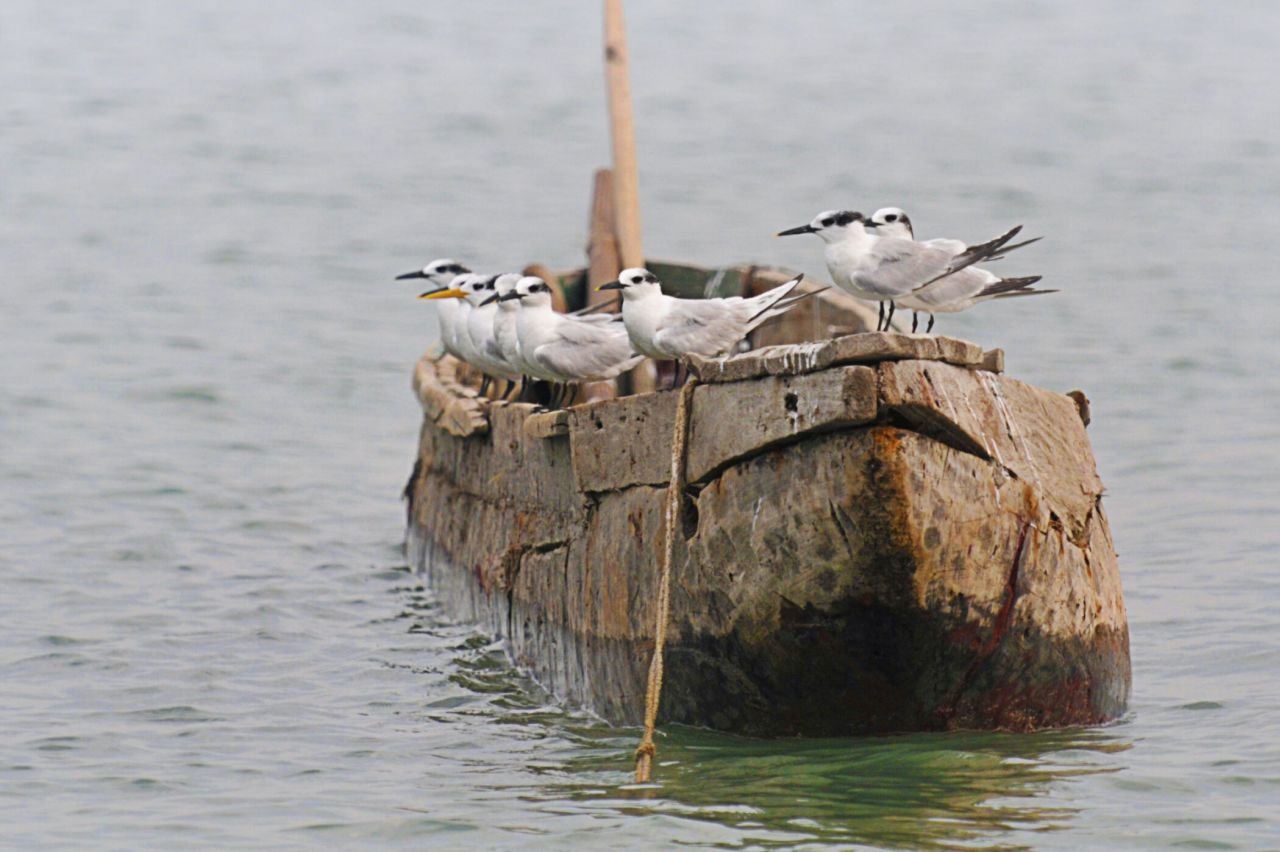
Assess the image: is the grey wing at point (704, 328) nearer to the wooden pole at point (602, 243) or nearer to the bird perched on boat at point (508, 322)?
the bird perched on boat at point (508, 322)

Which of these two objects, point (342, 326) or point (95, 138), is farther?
point (95, 138)

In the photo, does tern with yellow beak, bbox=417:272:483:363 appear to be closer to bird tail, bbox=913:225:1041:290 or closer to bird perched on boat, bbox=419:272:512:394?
bird perched on boat, bbox=419:272:512:394

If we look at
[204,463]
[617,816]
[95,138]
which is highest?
[95,138]

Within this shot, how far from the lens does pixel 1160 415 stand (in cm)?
1877

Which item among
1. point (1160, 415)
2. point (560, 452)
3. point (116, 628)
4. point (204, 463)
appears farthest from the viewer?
point (1160, 415)

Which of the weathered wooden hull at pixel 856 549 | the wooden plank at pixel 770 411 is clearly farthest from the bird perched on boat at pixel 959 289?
the wooden plank at pixel 770 411

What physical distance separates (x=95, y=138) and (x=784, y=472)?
107 feet

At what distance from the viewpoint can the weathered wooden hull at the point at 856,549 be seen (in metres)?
6.15

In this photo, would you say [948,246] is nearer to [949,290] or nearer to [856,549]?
[949,290]

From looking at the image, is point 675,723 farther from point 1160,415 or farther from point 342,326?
point 342,326

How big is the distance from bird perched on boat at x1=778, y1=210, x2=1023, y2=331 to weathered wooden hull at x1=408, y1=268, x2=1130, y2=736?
1.40 feet

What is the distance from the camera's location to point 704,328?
7.24 m

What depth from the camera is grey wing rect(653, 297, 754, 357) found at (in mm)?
7219

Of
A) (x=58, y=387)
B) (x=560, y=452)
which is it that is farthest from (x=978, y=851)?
(x=58, y=387)
